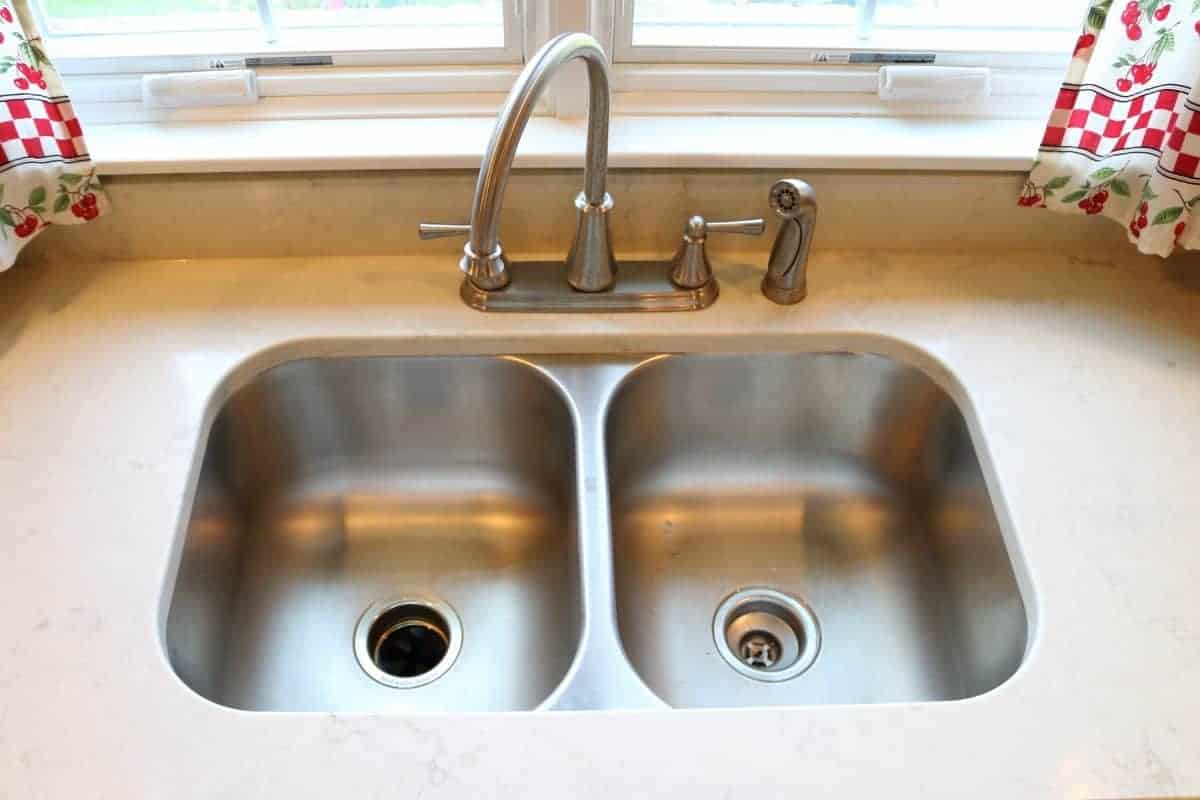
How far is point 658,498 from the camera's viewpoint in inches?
42.6

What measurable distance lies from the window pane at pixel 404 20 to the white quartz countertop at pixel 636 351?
28 cm

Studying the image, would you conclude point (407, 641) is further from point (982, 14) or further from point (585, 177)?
point (982, 14)

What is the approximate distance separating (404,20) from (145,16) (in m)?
0.32

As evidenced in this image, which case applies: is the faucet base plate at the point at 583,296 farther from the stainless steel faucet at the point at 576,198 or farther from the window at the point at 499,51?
the window at the point at 499,51

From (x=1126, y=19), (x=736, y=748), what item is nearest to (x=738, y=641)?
(x=736, y=748)

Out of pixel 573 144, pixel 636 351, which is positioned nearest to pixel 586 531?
pixel 636 351

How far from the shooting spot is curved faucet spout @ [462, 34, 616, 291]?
80 cm

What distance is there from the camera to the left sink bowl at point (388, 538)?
914 mm

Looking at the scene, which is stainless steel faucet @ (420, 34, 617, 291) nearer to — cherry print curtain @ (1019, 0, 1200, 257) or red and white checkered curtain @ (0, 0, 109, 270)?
red and white checkered curtain @ (0, 0, 109, 270)

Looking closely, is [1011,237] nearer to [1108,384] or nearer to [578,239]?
[1108,384]

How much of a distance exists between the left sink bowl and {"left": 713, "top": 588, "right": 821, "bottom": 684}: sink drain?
0.19 metres

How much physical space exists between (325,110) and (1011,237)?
855 millimetres

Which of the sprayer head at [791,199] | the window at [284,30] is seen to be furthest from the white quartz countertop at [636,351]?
the window at [284,30]

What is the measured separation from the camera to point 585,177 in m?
0.93
